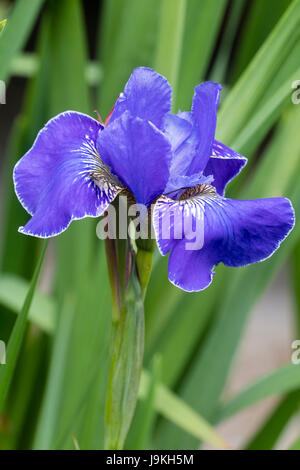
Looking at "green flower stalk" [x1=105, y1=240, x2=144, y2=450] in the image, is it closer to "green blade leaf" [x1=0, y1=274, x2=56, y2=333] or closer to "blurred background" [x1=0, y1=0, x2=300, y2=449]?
"blurred background" [x1=0, y1=0, x2=300, y2=449]

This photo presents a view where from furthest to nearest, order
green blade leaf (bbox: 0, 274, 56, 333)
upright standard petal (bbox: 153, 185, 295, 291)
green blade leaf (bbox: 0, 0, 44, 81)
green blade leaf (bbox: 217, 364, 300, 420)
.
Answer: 1. green blade leaf (bbox: 0, 274, 56, 333)
2. green blade leaf (bbox: 217, 364, 300, 420)
3. green blade leaf (bbox: 0, 0, 44, 81)
4. upright standard petal (bbox: 153, 185, 295, 291)

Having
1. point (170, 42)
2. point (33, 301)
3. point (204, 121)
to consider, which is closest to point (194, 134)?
point (204, 121)

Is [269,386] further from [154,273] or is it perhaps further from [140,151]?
[140,151]

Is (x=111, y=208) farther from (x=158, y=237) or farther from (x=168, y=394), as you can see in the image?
(x=168, y=394)

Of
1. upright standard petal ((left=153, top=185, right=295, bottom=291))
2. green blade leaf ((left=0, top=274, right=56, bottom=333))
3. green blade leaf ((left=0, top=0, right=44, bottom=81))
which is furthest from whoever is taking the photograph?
green blade leaf ((left=0, top=274, right=56, bottom=333))

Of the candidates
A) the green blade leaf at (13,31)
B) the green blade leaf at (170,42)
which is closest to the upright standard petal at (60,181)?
the green blade leaf at (13,31)

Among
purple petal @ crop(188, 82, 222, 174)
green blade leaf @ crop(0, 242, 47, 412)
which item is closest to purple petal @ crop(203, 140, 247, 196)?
purple petal @ crop(188, 82, 222, 174)

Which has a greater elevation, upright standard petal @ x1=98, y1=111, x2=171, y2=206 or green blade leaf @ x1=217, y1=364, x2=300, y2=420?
upright standard petal @ x1=98, y1=111, x2=171, y2=206
